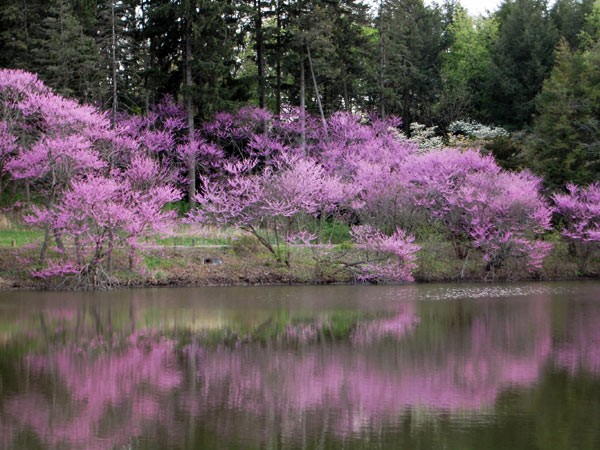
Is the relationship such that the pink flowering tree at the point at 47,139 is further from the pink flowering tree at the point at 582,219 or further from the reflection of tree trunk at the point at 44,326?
the pink flowering tree at the point at 582,219

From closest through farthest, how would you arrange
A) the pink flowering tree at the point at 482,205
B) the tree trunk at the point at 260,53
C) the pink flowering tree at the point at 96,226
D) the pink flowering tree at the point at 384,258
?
the pink flowering tree at the point at 96,226, the pink flowering tree at the point at 384,258, the pink flowering tree at the point at 482,205, the tree trunk at the point at 260,53

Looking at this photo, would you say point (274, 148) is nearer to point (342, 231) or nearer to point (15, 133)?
point (342, 231)

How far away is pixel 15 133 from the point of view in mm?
31109

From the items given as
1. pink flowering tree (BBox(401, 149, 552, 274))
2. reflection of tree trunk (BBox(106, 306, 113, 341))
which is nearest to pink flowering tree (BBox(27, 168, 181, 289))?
reflection of tree trunk (BBox(106, 306, 113, 341))

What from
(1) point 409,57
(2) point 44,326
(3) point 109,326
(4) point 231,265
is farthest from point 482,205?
(1) point 409,57

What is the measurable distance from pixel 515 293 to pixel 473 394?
50.7 feet

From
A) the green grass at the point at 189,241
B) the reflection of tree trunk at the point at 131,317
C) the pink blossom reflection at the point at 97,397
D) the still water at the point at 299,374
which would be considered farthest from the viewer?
the green grass at the point at 189,241

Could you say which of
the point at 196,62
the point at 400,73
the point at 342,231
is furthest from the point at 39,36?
the point at 400,73

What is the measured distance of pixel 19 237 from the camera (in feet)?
106

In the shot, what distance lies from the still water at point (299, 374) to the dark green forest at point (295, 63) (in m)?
16.8

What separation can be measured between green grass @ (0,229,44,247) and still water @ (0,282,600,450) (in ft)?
21.5

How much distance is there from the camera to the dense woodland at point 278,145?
1201 inches

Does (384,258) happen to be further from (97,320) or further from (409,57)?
(409,57)

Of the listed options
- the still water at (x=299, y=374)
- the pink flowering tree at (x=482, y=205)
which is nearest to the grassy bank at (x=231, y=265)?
the pink flowering tree at (x=482, y=205)
